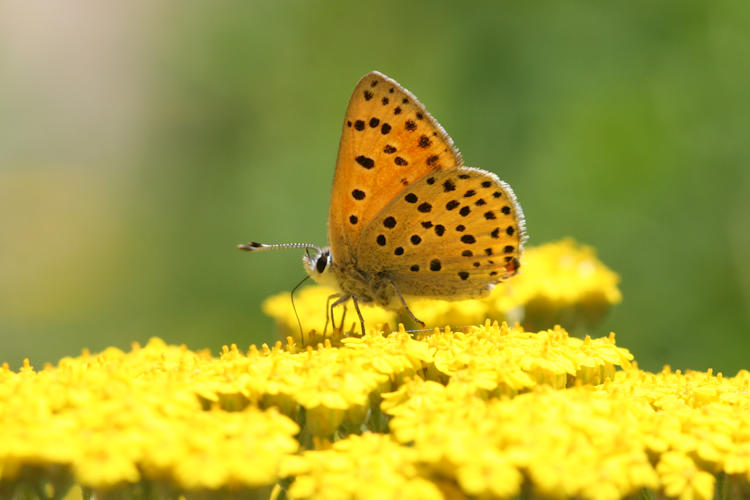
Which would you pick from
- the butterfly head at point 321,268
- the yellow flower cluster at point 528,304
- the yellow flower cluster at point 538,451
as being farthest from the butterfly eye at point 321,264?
the yellow flower cluster at point 538,451

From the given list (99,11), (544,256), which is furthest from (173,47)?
(544,256)

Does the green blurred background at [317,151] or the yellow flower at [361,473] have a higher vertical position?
the green blurred background at [317,151]

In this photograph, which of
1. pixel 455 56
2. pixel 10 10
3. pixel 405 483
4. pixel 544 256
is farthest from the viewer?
pixel 10 10

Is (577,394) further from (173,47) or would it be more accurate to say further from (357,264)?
(173,47)

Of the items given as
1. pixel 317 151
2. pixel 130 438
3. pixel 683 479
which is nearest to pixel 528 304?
pixel 683 479

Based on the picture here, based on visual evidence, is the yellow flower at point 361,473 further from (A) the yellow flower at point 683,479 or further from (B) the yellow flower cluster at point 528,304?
(B) the yellow flower cluster at point 528,304

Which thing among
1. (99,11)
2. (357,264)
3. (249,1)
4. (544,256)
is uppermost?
(99,11)

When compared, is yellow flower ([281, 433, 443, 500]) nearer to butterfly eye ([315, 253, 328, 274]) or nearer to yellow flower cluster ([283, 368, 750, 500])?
yellow flower cluster ([283, 368, 750, 500])
